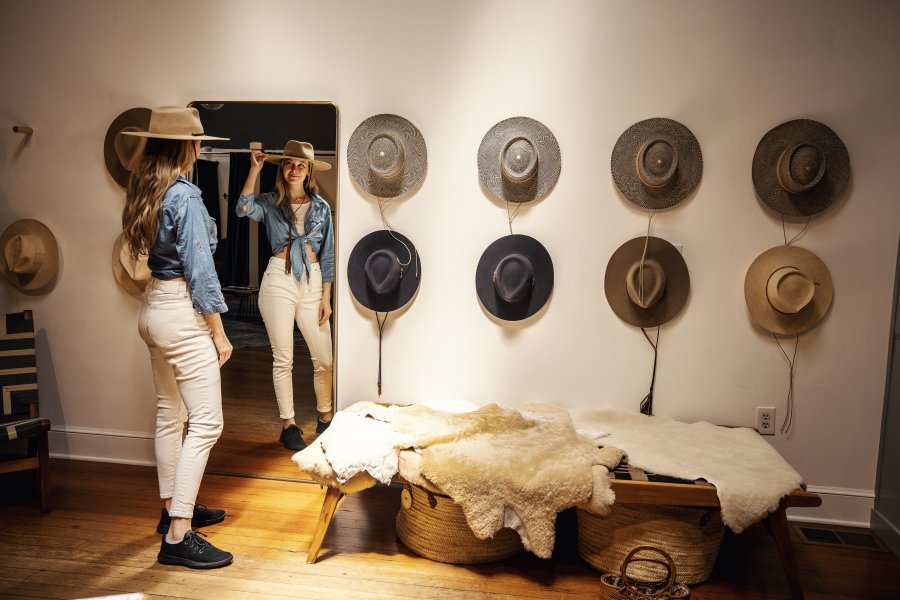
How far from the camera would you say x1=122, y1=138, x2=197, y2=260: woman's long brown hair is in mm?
2279

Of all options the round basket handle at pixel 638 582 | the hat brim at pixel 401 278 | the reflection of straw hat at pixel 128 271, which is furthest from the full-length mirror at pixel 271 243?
the round basket handle at pixel 638 582

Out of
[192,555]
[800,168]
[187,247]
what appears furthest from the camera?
[800,168]

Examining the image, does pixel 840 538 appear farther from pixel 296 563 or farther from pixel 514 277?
pixel 296 563

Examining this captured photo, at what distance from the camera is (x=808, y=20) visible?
9.03 feet

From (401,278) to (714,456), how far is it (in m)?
1.54

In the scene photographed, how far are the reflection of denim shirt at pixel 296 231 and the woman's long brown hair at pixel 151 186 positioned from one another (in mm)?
675

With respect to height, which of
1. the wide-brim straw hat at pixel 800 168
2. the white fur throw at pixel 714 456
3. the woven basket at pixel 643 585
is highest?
the wide-brim straw hat at pixel 800 168

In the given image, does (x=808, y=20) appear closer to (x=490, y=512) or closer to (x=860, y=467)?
(x=860, y=467)

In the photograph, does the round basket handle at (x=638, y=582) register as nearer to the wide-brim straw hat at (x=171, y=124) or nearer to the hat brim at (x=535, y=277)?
the hat brim at (x=535, y=277)

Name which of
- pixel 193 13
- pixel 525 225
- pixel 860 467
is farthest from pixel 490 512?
pixel 193 13

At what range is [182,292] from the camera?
234 cm

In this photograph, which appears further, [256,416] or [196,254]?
[256,416]

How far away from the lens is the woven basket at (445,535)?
97.3 inches

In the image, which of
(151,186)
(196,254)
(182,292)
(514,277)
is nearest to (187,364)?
(182,292)
